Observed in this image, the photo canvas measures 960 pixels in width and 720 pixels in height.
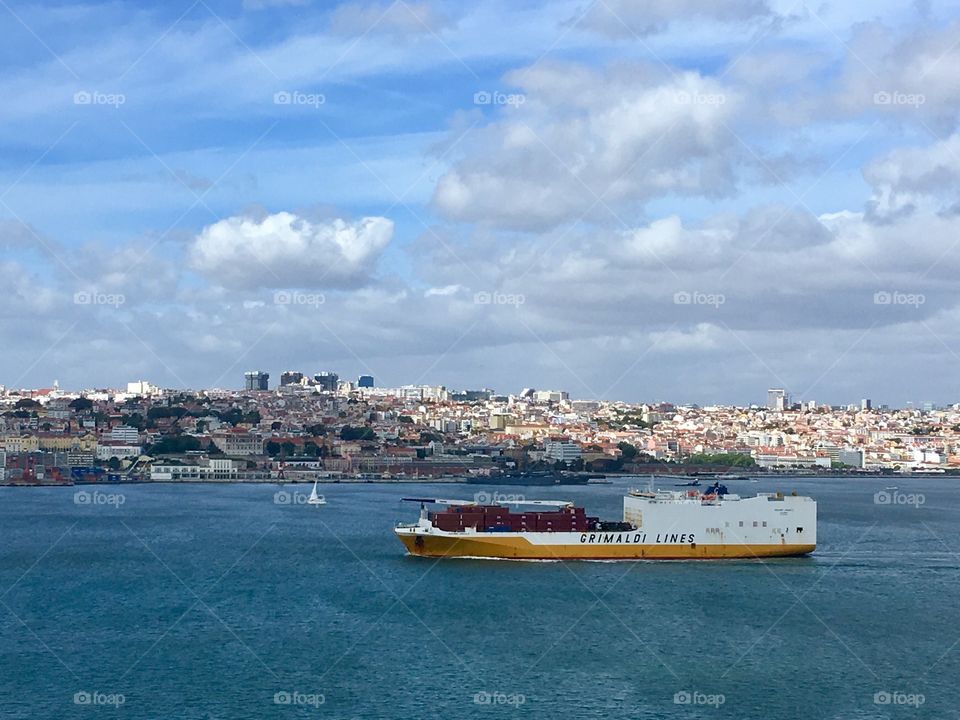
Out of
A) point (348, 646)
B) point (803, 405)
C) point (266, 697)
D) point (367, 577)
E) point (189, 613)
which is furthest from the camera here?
point (803, 405)

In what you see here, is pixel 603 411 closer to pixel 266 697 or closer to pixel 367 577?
pixel 367 577

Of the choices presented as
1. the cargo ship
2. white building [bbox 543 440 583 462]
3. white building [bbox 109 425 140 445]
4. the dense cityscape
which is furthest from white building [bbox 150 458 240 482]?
the cargo ship

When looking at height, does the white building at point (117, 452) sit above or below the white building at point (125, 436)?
below

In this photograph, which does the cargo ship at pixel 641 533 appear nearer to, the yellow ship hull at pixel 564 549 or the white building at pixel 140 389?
the yellow ship hull at pixel 564 549

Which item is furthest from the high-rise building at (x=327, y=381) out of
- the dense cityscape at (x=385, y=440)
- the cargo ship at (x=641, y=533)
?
the cargo ship at (x=641, y=533)

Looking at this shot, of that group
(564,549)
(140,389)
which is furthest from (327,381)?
(564,549)

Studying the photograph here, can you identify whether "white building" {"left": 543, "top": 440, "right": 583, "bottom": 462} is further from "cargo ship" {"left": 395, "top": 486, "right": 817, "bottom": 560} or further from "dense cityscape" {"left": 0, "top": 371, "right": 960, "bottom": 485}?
"cargo ship" {"left": 395, "top": 486, "right": 817, "bottom": 560}

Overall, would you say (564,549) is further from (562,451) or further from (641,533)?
(562,451)

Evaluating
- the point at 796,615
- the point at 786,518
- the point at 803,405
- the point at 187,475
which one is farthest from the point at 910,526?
the point at 803,405

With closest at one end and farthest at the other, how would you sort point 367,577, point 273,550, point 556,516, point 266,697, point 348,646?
1. point 266,697
2. point 348,646
3. point 367,577
4. point 556,516
5. point 273,550
